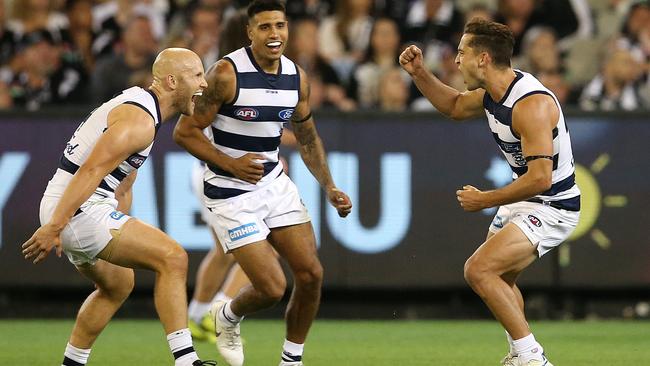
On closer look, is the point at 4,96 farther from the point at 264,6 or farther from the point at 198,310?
the point at 264,6

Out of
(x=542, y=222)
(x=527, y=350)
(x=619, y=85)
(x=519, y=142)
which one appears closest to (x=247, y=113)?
(x=519, y=142)

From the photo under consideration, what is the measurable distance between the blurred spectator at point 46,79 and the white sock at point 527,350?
24.2 feet

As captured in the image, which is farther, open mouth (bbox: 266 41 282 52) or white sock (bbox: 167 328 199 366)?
open mouth (bbox: 266 41 282 52)

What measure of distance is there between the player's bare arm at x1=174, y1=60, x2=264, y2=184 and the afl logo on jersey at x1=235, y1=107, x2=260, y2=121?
10 centimetres

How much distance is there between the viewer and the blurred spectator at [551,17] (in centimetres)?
1473

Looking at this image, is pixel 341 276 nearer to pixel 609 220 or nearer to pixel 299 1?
pixel 609 220

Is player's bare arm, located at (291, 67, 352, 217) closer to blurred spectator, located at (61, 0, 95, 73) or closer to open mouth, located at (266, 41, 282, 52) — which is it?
open mouth, located at (266, 41, 282, 52)

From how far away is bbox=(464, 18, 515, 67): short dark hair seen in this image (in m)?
8.40

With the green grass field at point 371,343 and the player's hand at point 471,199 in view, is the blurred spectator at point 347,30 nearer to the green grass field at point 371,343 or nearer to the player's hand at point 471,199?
the green grass field at point 371,343

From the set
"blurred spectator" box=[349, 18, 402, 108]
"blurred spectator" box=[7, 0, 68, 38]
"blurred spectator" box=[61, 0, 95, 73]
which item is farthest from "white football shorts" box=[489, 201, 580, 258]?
"blurred spectator" box=[7, 0, 68, 38]

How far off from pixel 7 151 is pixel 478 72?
6186mm

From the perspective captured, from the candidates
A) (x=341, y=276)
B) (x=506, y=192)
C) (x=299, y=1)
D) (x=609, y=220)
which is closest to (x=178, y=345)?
(x=506, y=192)

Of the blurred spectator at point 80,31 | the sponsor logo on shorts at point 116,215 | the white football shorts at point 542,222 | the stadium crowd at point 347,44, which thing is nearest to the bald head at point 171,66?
the sponsor logo on shorts at point 116,215

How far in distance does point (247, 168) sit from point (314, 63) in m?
5.55
